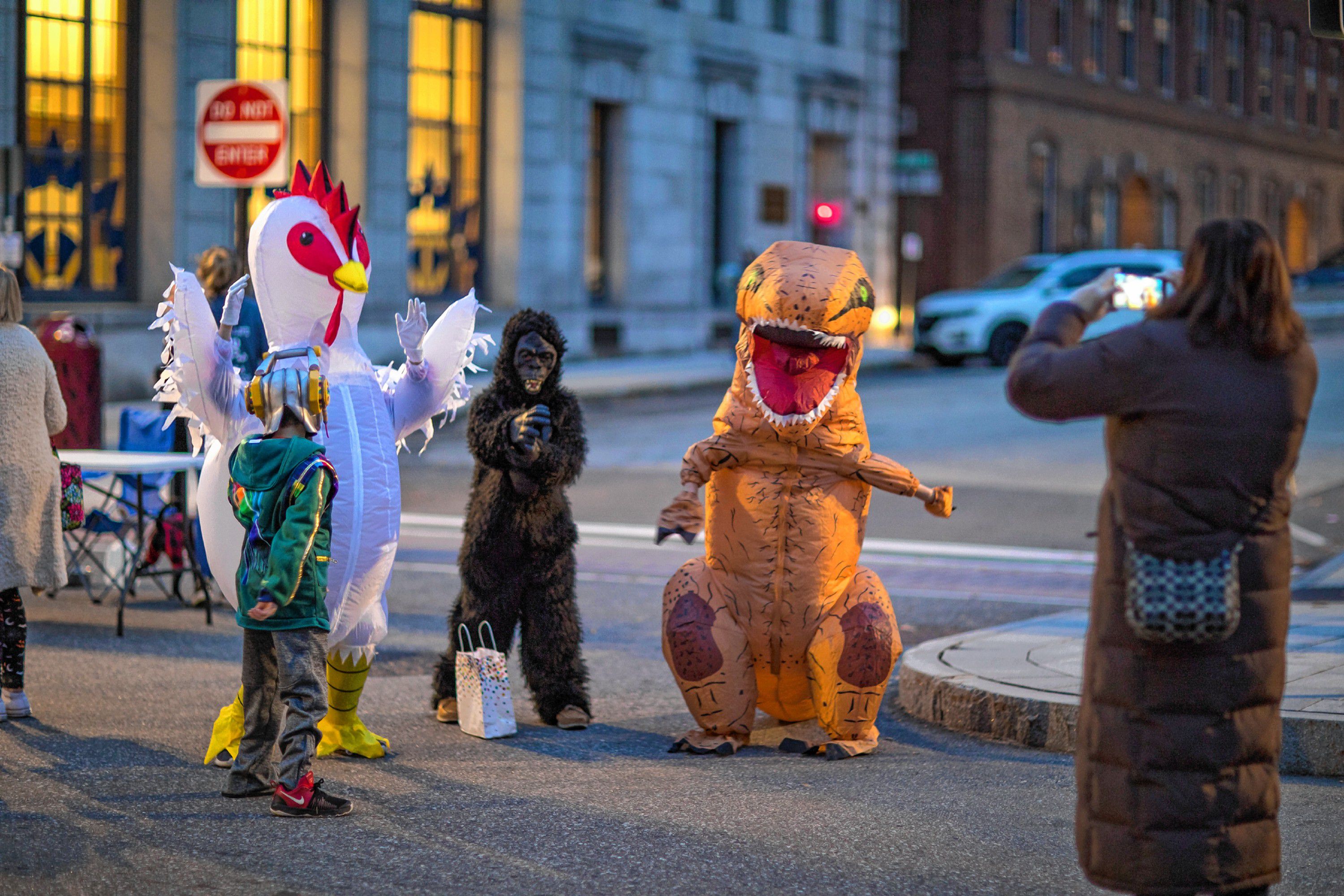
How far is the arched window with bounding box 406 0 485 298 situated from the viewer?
2361 cm

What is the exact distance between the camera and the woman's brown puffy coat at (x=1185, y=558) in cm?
369

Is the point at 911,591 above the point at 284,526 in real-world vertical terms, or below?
below

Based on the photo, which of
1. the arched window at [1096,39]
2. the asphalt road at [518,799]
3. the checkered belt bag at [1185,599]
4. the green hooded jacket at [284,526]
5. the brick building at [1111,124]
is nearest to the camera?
the checkered belt bag at [1185,599]

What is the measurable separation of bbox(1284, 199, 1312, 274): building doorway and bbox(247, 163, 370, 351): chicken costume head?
168ft

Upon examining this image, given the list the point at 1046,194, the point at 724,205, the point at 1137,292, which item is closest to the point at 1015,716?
the point at 1137,292

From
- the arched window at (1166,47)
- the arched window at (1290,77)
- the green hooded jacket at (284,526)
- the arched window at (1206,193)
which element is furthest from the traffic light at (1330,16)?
the arched window at (1290,77)

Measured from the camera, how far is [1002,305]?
86.0ft

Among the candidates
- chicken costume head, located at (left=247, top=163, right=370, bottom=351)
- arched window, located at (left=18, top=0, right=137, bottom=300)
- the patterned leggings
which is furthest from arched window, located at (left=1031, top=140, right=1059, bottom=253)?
the patterned leggings

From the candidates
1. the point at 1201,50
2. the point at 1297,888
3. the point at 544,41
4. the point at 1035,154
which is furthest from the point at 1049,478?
the point at 1201,50

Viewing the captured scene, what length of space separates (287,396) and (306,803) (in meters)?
1.24

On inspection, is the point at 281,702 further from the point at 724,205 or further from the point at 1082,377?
the point at 724,205

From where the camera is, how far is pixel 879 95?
32781 mm

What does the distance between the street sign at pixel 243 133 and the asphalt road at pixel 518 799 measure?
354 cm

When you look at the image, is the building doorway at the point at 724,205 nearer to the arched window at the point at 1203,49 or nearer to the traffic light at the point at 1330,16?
the arched window at the point at 1203,49
